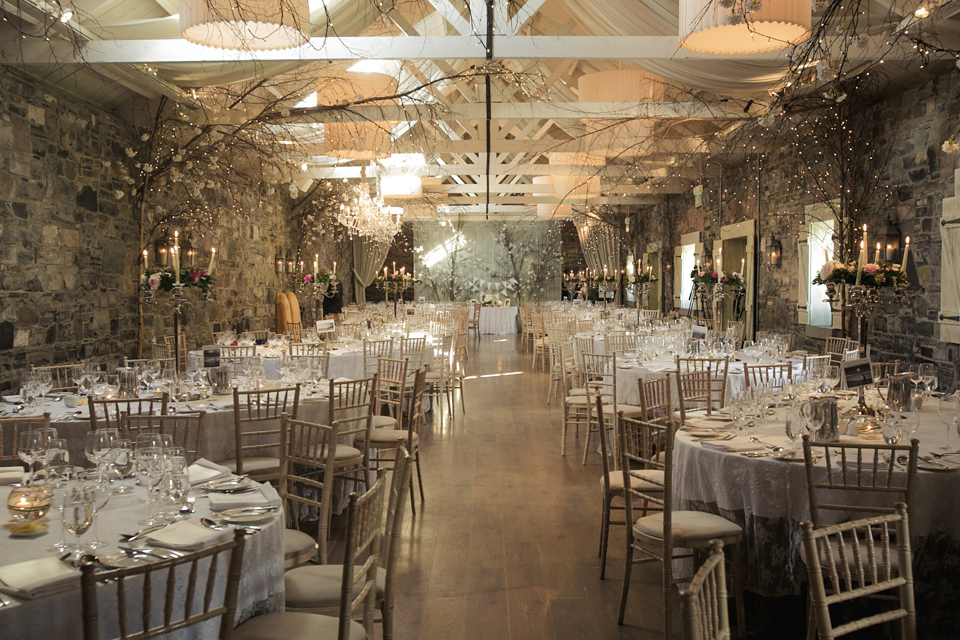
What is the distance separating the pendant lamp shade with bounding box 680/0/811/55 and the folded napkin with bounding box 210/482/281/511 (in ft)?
9.24

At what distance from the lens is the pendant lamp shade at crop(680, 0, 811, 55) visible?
359 centimetres

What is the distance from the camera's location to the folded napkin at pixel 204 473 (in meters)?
2.84

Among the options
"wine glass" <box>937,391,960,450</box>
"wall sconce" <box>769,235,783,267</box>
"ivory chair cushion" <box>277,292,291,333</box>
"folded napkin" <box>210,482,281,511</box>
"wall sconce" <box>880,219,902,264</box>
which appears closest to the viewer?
"folded napkin" <box>210,482,281,511</box>

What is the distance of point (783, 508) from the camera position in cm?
314

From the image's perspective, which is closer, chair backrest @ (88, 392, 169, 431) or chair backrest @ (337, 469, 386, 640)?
chair backrest @ (337, 469, 386, 640)

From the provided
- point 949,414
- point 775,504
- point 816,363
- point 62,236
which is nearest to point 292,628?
point 775,504

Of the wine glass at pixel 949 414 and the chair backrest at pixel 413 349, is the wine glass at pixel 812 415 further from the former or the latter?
the chair backrest at pixel 413 349

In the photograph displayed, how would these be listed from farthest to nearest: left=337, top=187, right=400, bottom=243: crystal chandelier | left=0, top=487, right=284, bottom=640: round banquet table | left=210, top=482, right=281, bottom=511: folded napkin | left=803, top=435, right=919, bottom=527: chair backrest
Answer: left=337, top=187, right=400, bottom=243: crystal chandelier, left=803, top=435, right=919, bottom=527: chair backrest, left=210, top=482, right=281, bottom=511: folded napkin, left=0, top=487, right=284, bottom=640: round banquet table

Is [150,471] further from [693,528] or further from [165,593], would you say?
[693,528]

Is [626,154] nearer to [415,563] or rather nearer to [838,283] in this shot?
[838,283]

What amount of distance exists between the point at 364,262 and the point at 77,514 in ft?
59.8

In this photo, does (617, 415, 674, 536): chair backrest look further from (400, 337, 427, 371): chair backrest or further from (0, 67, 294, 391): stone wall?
(0, 67, 294, 391): stone wall

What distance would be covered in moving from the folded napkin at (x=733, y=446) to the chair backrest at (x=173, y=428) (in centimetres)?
227

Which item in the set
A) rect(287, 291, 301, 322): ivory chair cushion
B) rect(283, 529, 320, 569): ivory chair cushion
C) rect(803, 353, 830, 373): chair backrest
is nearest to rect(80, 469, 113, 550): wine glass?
rect(283, 529, 320, 569): ivory chair cushion
